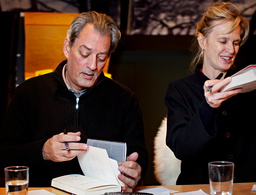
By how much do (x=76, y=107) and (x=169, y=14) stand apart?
5.67ft

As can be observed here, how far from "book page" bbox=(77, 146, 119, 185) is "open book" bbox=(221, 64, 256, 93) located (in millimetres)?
528

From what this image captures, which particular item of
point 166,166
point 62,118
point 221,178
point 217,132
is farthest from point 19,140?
point 221,178

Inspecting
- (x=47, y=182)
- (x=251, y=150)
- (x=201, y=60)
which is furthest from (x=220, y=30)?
(x=47, y=182)

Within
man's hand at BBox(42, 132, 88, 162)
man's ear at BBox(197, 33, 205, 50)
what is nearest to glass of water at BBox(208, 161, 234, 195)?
man's hand at BBox(42, 132, 88, 162)

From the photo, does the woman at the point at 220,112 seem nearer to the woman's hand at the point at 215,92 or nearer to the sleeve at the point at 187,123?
the sleeve at the point at 187,123

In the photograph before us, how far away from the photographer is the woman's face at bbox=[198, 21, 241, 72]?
6.47 feet

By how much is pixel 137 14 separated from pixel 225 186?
2321 millimetres

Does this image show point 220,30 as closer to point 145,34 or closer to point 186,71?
point 145,34

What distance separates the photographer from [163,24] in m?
3.54

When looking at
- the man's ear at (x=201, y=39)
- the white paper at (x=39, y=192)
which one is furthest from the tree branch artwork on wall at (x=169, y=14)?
the white paper at (x=39, y=192)

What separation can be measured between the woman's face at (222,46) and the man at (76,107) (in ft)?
1.52

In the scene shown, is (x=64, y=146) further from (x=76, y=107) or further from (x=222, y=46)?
(x=222, y=46)

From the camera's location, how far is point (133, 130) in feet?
6.82

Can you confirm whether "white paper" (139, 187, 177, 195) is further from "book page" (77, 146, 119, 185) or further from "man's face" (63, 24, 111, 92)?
"man's face" (63, 24, 111, 92)
